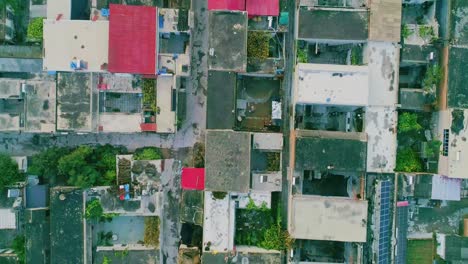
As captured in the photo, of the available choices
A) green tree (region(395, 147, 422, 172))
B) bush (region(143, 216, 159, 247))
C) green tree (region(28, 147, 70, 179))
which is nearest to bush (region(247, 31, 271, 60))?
green tree (region(395, 147, 422, 172))

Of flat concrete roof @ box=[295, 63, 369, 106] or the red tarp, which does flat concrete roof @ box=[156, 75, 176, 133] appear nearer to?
the red tarp

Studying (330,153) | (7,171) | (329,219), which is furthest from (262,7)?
(7,171)

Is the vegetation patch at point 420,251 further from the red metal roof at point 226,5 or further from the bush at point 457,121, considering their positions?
the red metal roof at point 226,5

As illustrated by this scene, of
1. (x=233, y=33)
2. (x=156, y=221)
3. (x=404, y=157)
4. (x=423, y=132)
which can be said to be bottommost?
(x=156, y=221)

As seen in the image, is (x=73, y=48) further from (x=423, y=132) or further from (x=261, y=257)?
(x=423, y=132)

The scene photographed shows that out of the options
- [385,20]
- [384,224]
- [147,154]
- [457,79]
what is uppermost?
[385,20]

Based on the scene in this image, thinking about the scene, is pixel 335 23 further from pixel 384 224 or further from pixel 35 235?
pixel 35 235

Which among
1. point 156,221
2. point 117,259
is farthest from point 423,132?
point 117,259
